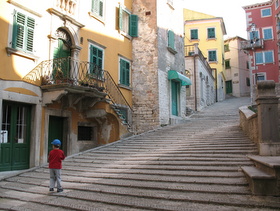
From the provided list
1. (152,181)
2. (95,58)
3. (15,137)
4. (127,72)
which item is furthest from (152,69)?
(152,181)

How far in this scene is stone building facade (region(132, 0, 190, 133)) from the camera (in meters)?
17.2

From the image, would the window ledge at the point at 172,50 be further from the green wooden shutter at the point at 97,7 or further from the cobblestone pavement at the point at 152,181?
the cobblestone pavement at the point at 152,181

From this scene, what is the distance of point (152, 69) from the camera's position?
17.3 metres

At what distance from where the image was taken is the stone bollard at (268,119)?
7492mm

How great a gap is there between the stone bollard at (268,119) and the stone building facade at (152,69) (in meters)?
9.52

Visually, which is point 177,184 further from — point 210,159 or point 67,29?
point 67,29

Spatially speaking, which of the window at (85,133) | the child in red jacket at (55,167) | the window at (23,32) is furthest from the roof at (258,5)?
the child in red jacket at (55,167)

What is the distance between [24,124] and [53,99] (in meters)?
1.41

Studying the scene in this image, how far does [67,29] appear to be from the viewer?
12812 millimetres

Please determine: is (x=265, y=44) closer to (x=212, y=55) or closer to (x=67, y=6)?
(x=212, y=55)

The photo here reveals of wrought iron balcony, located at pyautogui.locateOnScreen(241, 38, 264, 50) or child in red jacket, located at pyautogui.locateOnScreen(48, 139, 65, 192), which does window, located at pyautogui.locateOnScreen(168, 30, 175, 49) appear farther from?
wrought iron balcony, located at pyautogui.locateOnScreen(241, 38, 264, 50)

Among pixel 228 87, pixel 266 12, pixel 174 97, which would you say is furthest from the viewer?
pixel 228 87

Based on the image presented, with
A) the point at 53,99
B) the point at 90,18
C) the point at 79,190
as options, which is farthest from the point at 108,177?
the point at 90,18

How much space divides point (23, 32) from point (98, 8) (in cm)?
513
